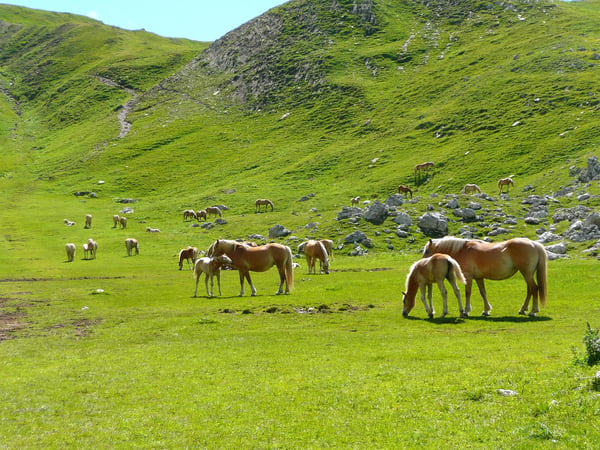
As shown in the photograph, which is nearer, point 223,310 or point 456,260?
point 456,260

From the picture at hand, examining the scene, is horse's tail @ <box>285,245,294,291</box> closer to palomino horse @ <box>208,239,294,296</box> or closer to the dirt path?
palomino horse @ <box>208,239,294,296</box>

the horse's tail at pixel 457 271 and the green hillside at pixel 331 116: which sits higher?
the green hillside at pixel 331 116

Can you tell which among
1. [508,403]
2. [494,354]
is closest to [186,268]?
[494,354]

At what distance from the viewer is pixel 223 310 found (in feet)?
86.1

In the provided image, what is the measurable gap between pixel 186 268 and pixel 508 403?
40.9 meters

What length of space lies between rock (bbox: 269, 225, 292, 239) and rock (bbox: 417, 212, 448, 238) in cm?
1525

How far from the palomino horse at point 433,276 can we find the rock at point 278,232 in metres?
34.9

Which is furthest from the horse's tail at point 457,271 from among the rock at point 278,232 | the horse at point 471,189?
the horse at point 471,189

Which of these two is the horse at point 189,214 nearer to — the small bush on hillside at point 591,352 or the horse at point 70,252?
the horse at point 70,252

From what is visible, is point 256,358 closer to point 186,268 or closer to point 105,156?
point 186,268

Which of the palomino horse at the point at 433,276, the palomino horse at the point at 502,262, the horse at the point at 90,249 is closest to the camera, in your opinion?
the palomino horse at the point at 502,262

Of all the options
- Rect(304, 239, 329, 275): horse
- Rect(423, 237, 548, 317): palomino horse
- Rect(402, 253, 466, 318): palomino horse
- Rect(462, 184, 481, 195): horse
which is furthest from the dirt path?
Rect(423, 237, 548, 317): palomino horse

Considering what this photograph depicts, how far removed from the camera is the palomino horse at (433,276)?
21.3 meters

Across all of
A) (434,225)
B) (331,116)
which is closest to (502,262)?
(434,225)
